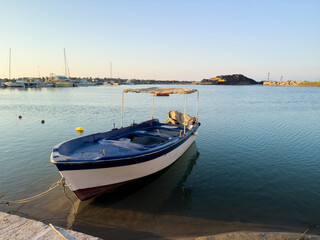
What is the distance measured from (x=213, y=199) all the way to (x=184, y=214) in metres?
1.62

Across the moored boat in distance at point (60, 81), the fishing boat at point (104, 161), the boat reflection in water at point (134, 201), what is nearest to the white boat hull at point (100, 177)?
A: the fishing boat at point (104, 161)

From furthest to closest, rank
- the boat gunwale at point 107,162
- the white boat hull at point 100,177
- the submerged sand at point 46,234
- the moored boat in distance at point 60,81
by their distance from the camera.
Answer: the moored boat in distance at point 60,81 < the white boat hull at point 100,177 < the boat gunwale at point 107,162 < the submerged sand at point 46,234

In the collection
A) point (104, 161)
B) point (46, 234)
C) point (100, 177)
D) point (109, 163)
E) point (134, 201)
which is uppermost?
point (104, 161)

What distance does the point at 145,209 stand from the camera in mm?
7465

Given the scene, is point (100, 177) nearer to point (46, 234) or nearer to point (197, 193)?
point (46, 234)

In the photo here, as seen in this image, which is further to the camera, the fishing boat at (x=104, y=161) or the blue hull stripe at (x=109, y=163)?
the fishing boat at (x=104, y=161)

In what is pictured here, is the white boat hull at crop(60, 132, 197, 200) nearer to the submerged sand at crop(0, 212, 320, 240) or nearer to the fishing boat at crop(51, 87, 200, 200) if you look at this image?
the fishing boat at crop(51, 87, 200, 200)

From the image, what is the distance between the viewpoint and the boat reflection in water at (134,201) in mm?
6898

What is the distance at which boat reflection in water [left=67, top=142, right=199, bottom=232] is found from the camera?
6.90m

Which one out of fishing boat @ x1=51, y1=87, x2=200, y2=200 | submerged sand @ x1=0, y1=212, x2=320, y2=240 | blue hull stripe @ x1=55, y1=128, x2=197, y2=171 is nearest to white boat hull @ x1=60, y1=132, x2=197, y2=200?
fishing boat @ x1=51, y1=87, x2=200, y2=200

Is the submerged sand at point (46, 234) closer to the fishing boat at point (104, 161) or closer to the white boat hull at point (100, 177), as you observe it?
the white boat hull at point (100, 177)

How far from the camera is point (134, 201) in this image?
7.95 metres

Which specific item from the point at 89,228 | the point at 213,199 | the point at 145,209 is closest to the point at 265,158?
the point at 213,199

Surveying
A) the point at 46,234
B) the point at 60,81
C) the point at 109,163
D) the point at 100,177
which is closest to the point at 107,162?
the point at 109,163
